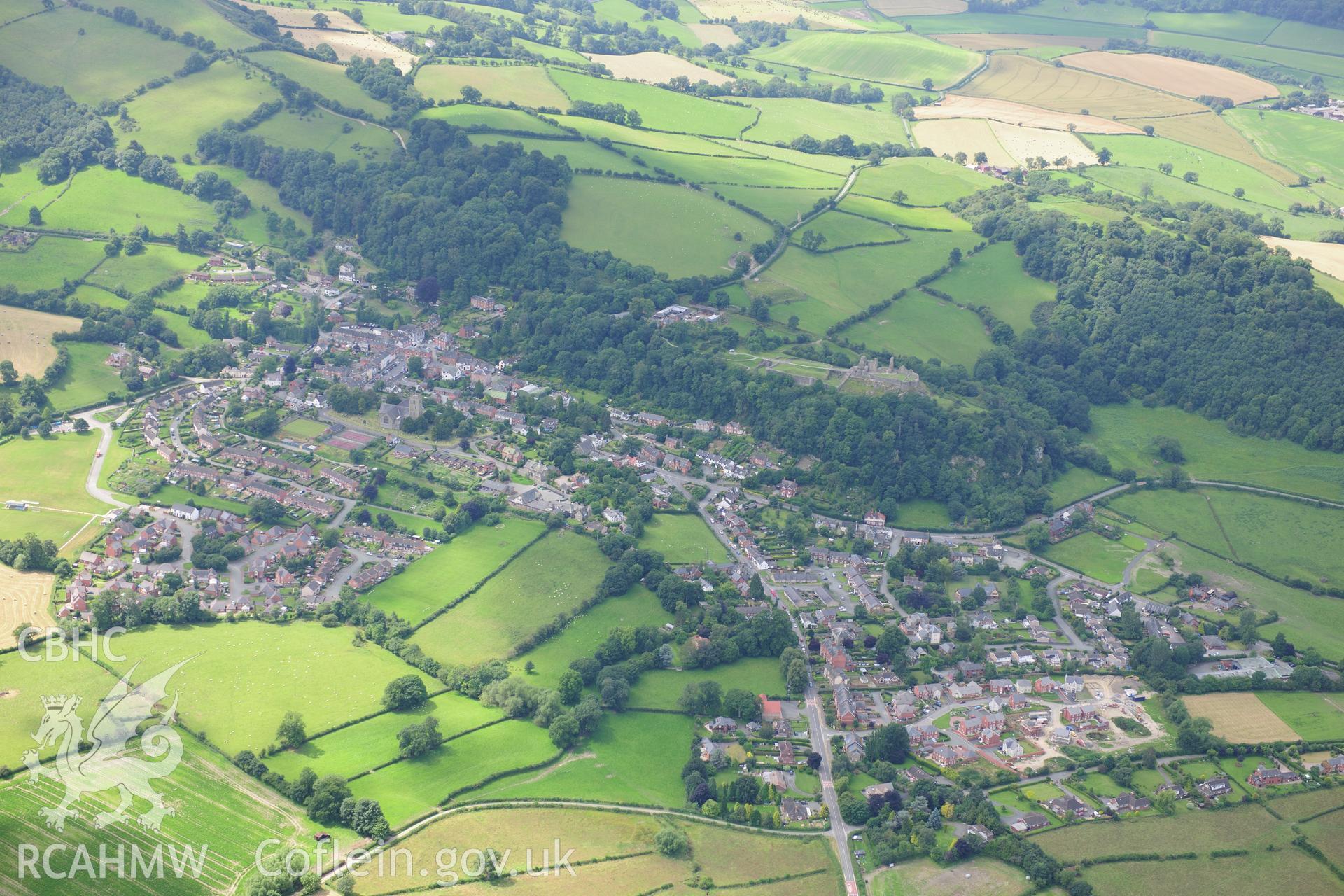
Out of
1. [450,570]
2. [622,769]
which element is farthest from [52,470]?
[622,769]

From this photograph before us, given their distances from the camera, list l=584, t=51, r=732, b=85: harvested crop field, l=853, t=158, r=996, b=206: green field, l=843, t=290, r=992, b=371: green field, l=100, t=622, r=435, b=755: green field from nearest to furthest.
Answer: l=100, t=622, r=435, b=755: green field, l=843, t=290, r=992, b=371: green field, l=853, t=158, r=996, b=206: green field, l=584, t=51, r=732, b=85: harvested crop field

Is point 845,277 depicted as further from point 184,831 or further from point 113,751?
point 184,831

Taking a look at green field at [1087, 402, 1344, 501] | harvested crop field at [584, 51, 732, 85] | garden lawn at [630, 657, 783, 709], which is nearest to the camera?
garden lawn at [630, 657, 783, 709]

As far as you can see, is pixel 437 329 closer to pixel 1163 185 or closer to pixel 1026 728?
pixel 1026 728

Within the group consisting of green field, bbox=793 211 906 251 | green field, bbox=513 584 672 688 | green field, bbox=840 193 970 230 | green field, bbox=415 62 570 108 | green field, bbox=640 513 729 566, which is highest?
green field, bbox=415 62 570 108

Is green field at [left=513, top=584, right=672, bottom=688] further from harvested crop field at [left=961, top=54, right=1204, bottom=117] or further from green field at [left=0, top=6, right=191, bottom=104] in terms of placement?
harvested crop field at [left=961, top=54, right=1204, bottom=117]

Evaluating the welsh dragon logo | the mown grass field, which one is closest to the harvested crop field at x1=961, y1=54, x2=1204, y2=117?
the welsh dragon logo

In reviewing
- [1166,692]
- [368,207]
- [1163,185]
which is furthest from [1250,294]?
[368,207]

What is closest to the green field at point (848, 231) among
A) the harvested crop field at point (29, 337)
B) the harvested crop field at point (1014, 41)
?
the harvested crop field at point (29, 337)
